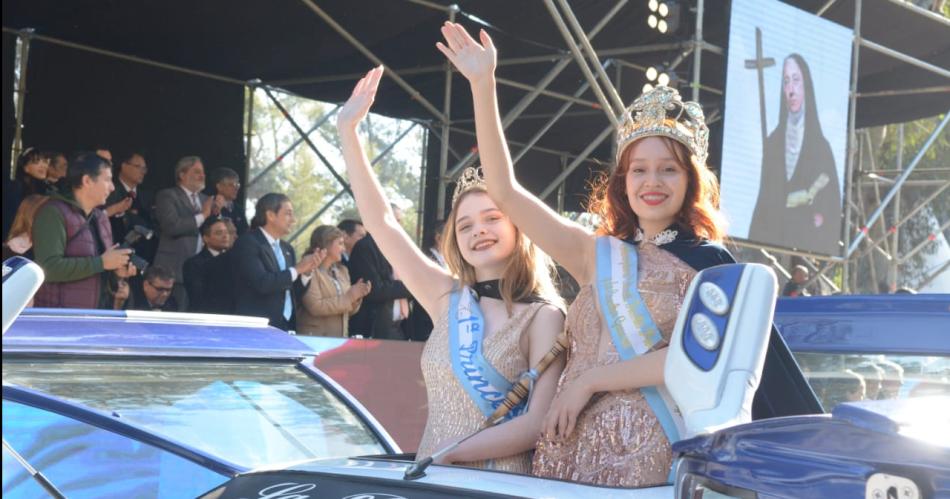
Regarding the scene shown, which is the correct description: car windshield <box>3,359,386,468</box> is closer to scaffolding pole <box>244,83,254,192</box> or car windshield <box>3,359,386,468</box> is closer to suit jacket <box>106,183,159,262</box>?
suit jacket <box>106,183,159,262</box>

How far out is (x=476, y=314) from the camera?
293 centimetres

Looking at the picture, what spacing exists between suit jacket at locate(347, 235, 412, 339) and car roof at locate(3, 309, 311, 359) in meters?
4.48

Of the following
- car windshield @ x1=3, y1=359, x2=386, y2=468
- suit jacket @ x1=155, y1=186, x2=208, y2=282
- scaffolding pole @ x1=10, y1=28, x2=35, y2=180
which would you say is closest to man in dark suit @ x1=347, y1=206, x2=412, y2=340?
suit jacket @ x1=155, y1=186, x2=208, y2=282

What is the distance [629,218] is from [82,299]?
4.38m

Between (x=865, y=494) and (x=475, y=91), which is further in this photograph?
(x=475, y=91)

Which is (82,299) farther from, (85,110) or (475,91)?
(85,110)

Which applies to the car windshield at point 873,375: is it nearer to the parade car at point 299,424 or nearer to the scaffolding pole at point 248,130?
the parade car at point 299,424

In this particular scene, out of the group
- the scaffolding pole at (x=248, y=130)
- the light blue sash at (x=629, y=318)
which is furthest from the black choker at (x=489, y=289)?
the scaffolding pole at (x=248, y=130)

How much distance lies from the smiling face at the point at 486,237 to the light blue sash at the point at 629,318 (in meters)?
0.47

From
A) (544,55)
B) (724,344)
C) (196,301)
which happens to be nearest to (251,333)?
(724,344)

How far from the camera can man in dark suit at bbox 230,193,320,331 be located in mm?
7020

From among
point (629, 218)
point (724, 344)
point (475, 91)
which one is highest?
point (475, 91)

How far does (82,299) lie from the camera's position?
21.0 feet

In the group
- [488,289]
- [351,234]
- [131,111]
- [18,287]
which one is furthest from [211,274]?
[18,287]
